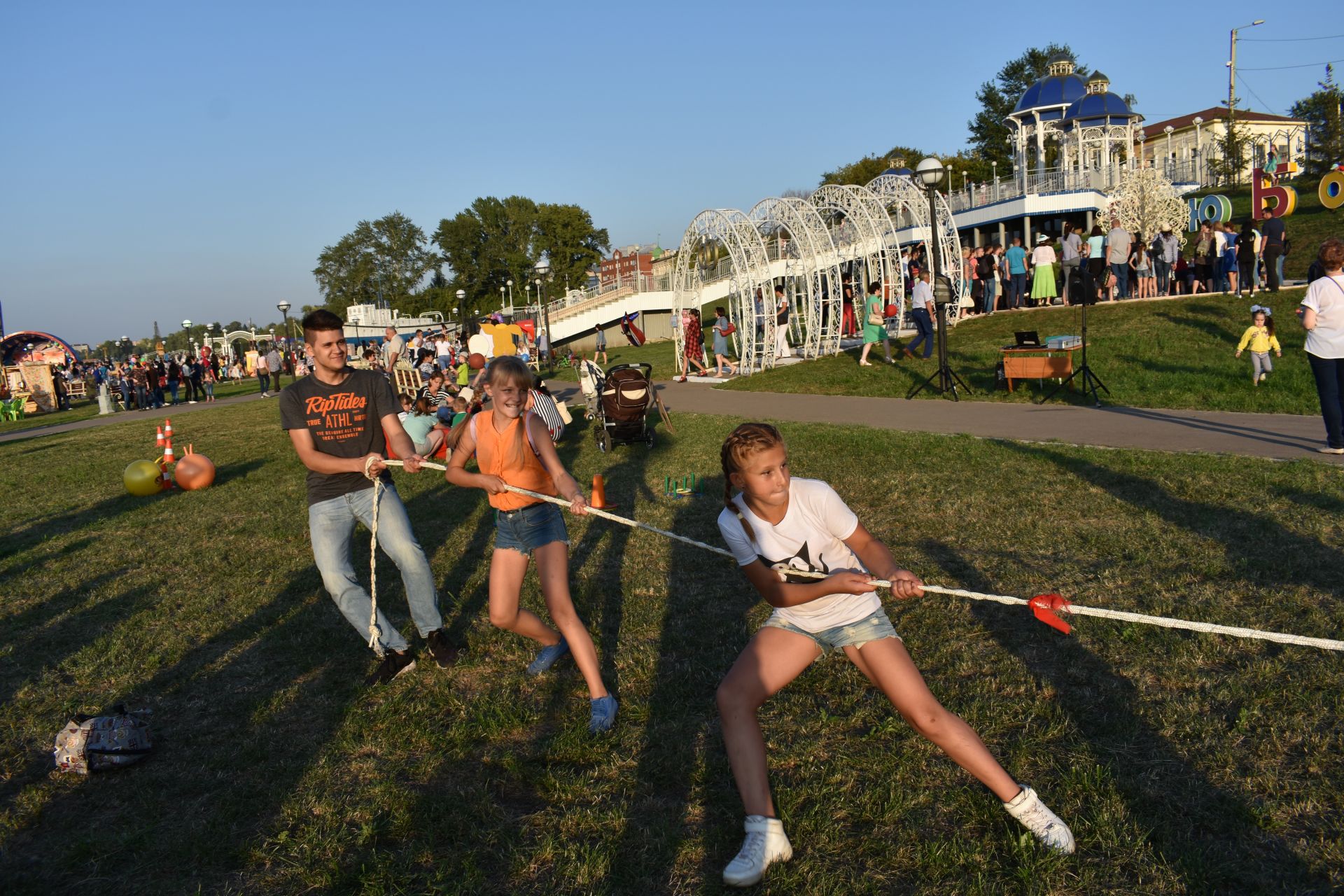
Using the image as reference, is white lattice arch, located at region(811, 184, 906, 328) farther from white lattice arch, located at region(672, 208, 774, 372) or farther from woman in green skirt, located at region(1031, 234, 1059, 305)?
woman in green skirt, located at region(1031, 234, 1059, 305)

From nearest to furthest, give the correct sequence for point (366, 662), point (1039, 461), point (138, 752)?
point (138, 752)
point (366, 662)
point (1039, 461)

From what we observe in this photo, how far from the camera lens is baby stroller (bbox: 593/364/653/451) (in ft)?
40.0

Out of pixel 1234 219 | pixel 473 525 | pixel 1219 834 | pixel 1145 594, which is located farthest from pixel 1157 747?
pixel 1234 219

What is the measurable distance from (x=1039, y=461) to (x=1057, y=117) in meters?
36.8

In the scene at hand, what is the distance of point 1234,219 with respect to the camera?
1459 inches

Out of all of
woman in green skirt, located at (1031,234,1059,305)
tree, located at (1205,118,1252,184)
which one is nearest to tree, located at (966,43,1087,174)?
tree, located at (1205,118,1252,184)

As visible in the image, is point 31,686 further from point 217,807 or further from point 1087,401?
point 1087,401

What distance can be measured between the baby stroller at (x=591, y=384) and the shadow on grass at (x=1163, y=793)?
9.09 metres

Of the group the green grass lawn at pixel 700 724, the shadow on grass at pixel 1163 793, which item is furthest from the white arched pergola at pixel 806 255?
the shadow on grass at pixel 1163 793

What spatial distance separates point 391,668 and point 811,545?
2988 millimetres

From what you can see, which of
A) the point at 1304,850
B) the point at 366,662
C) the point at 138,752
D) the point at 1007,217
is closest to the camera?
the point at 1304,850

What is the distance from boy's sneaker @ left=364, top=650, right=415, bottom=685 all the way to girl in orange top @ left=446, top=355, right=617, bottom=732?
2.73 feet

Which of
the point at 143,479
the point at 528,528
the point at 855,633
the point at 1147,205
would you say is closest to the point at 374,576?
the point at 528,528

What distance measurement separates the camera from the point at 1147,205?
31906mm
